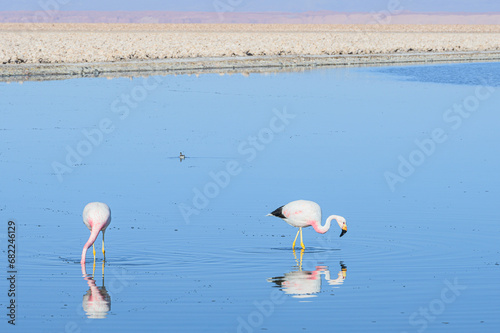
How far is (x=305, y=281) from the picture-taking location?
9.70 meters

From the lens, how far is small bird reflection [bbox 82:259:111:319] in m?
8.59

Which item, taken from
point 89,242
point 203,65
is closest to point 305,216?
point 89,242

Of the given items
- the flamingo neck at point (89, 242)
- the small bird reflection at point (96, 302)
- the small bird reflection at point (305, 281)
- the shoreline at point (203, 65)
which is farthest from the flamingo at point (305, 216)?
the shoreline at point (203, 65)

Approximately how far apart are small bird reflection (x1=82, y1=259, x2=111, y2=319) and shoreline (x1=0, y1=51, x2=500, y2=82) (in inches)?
1156

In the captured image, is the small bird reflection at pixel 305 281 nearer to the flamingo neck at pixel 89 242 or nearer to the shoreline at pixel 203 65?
the flamingo neck at pixel 89 242

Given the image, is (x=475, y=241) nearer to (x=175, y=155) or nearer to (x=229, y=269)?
(x=229, y=269)

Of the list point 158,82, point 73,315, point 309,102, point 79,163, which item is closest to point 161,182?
point 79,163

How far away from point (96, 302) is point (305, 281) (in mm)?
2161

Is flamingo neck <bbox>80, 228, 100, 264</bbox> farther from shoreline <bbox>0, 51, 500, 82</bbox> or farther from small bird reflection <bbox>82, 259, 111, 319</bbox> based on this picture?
shoreline <bbox>0, 51, 500, 82</bbox>

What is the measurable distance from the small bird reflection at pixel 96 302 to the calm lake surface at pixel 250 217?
0.07ft

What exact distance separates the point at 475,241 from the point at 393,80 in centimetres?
2836

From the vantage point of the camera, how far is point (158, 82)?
120ft

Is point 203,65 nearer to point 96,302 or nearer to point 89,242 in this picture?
point 89,242

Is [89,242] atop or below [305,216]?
below
